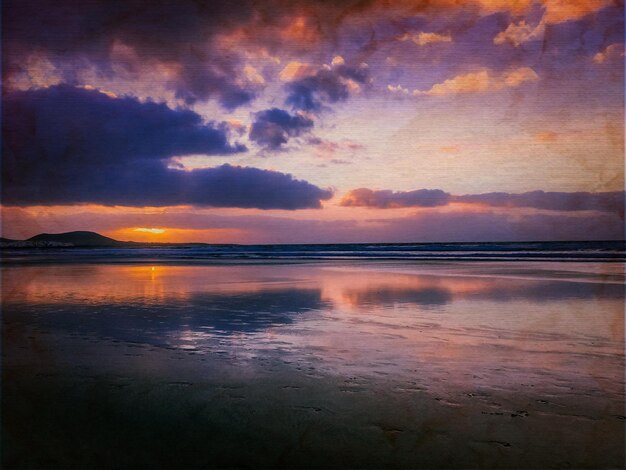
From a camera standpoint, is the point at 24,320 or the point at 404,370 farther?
the point at 24,320

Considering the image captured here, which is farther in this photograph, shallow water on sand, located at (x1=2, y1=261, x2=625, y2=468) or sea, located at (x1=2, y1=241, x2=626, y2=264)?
sea, located at (x1=2, y1=241, x2=626, y2=264)

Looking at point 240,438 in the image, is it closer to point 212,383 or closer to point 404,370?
point 212,383

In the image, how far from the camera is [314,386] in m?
3.63

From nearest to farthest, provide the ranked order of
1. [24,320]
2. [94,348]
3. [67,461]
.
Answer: [67,461] → [94,348] → [24,320]

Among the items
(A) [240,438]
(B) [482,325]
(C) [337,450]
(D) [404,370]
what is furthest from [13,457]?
(B) [482,325]

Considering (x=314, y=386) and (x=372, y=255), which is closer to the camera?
(x=314, y=386)

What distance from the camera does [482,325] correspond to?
600 centimetres

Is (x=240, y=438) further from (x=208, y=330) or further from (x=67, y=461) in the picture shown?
(x=208, y=330)

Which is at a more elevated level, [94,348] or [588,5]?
[588,5]

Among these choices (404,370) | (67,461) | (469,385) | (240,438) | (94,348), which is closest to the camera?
(67,461)

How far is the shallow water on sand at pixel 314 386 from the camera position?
2615 millimetres

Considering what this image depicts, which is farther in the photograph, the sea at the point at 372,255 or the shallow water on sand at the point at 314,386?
the sea at the point at 372,255

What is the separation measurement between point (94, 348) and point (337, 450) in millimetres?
3374

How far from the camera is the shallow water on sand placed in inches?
103
